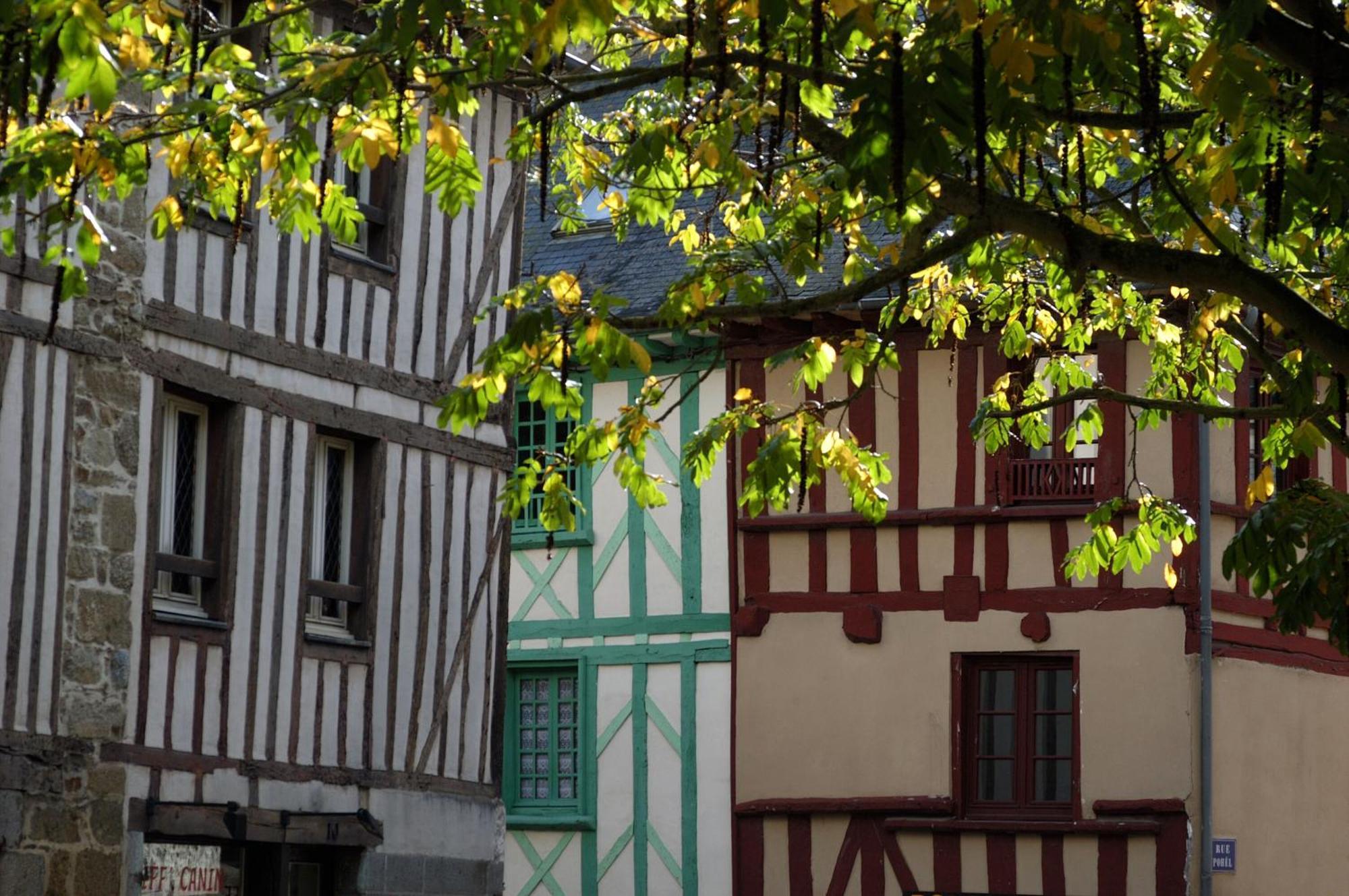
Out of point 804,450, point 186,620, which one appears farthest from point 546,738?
point 804,450

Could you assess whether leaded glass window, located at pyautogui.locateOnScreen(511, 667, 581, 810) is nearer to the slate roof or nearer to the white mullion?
the slate roof


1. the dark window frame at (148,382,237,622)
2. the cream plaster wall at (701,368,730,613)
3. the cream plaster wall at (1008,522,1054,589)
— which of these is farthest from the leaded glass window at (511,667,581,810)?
the dark window frame at (148,382,237,622)

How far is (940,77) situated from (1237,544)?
2847mm

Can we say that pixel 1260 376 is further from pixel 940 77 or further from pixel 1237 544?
pixel 940 77

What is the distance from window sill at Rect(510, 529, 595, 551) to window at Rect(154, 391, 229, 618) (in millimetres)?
6905

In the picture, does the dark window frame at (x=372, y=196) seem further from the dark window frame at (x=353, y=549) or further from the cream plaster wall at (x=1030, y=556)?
the cream plaster wall at (x=1030, y=556)

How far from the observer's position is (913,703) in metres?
18.4

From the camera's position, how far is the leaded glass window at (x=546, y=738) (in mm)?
19781

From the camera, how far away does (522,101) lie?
1514 centimetres

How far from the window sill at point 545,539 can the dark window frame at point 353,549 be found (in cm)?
575

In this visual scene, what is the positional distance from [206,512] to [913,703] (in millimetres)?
7343

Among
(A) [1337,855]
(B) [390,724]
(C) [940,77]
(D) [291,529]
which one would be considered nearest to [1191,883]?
(A) [1337,855]

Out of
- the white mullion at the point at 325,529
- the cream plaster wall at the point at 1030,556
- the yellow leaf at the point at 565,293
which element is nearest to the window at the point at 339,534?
the white mullion at the point at 325,529

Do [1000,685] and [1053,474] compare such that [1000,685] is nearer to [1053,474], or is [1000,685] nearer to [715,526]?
[1053,474]
